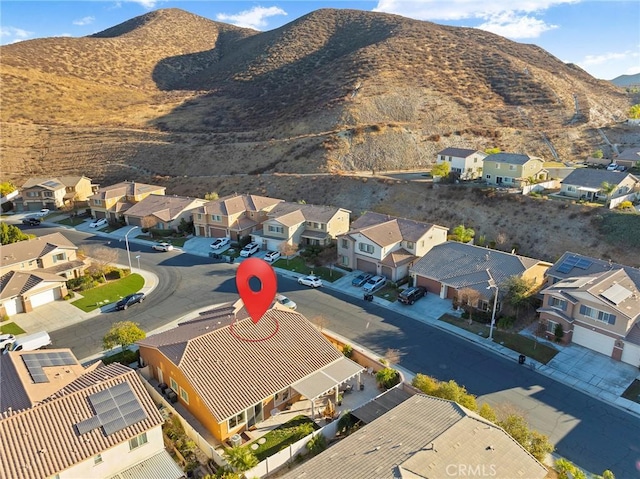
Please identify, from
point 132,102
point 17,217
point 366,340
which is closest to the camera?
point 366,340

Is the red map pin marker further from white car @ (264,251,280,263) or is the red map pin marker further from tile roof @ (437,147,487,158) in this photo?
tile roof @ (437,147,487,158)

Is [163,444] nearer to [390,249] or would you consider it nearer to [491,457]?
[491,457]

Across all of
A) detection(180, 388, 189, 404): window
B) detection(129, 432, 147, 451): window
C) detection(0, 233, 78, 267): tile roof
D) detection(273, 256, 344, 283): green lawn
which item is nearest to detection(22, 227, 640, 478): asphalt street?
detection(273, 256, 344, 283): green lawn

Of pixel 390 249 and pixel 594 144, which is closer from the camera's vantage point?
pixel 390 249

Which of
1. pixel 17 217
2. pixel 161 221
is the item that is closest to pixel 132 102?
pixel 17 217

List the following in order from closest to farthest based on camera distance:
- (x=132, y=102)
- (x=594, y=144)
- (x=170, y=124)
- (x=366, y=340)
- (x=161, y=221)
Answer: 1. (x=366, y=340)
2. (x=161, y=221)
3. (x=594, y=144)
4. (x=170, y=124)
5. (x=132, y=102)

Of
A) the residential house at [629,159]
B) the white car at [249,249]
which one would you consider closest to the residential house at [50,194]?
the white car at [249,249]
